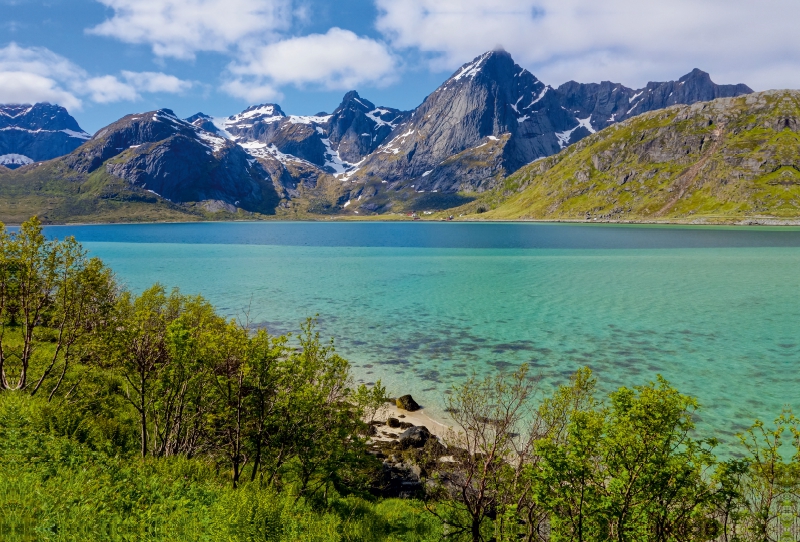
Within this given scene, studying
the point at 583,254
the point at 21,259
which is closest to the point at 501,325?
the point at 21,259

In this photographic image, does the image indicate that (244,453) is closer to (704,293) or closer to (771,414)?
(771,414)

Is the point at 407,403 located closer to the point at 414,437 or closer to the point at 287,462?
the point at 414,437

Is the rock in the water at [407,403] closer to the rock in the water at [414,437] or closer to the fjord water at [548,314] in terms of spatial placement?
the fjord water at [548,314]

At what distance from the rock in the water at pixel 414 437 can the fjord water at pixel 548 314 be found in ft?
20.1

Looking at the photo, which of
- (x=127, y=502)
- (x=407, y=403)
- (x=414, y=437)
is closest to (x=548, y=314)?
(x=407, y=403)

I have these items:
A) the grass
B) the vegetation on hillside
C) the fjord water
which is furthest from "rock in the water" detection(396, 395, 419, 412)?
the grass

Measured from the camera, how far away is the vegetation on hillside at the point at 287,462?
36.0 feet

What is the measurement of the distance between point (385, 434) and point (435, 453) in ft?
16.3

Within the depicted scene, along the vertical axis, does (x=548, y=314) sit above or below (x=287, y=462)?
below

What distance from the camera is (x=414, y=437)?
28.6m

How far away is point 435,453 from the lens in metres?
26.7

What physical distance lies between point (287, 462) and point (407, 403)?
17262mm

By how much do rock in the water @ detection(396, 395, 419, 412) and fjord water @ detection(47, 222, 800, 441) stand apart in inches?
54.8

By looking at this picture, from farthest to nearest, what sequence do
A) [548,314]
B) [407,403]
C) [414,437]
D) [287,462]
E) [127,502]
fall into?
[548,314]
[407,403]
[414,437]
[287,462]
[127,502]
